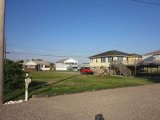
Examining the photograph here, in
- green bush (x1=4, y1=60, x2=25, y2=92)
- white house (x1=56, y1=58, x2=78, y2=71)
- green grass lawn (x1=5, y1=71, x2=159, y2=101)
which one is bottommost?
green grass lawn (x1=5, y1=71, x2=159, y2=101)

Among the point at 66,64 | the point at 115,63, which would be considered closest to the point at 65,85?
the point at 115,63

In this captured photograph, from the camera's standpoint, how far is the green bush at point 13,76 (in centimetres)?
1484

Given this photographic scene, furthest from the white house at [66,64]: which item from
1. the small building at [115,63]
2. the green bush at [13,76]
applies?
the green bush at [13,76]

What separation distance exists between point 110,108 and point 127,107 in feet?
2.92

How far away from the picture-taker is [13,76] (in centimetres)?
1506

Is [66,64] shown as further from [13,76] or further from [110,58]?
[13,76]

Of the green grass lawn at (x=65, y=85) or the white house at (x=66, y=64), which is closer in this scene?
the green grass lawn at (x=65, y=85)

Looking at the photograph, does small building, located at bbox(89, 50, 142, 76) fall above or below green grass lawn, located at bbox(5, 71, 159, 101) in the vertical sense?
above

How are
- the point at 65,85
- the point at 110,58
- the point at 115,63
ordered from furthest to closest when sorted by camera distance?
the point at 110,58, the point at 115,63, the point at 65,85

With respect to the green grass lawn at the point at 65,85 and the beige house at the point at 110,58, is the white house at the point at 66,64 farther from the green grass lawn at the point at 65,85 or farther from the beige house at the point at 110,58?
the green grass lawn at the point at 65,85

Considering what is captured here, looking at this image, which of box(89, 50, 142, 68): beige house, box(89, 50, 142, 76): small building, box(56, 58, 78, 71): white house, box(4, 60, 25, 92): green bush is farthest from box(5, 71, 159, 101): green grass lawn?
box(56, 58, 78, 71): white house

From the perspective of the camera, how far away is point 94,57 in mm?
59625

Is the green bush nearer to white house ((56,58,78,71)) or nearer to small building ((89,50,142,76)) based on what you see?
small building ((89,50,142,76))

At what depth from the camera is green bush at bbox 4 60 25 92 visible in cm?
1484
